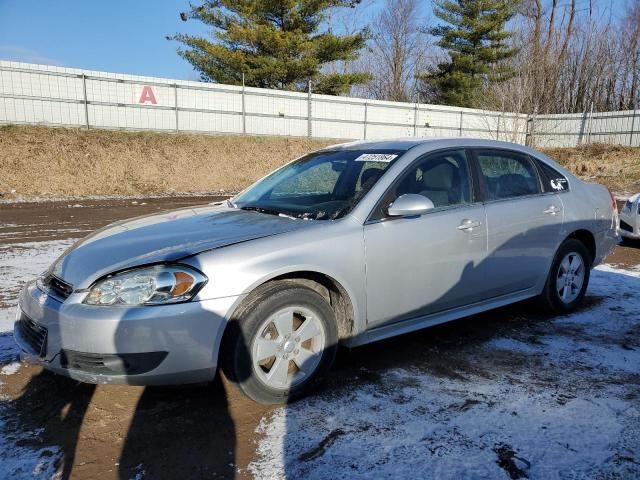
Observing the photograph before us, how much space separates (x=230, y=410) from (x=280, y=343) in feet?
1.55

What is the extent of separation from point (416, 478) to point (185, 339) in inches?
50.8

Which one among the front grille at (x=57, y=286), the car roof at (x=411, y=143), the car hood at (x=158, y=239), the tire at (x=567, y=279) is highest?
the car roof at (x=411, y=143)

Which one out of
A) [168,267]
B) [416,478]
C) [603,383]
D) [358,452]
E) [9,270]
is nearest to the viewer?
[416,478]

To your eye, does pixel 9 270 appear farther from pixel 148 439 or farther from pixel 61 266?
pixel 148 439

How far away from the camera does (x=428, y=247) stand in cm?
354

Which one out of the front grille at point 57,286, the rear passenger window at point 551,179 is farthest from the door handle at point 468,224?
the front grille at point 57,286

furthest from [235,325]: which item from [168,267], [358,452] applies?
[358,452]

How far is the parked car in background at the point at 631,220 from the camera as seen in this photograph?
7.72 m

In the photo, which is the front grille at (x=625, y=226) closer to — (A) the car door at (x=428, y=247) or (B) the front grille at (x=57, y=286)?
(A) the car door at (x=428, y=247)

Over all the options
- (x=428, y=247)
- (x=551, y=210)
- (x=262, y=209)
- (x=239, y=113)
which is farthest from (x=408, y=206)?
(x=239, y=113)

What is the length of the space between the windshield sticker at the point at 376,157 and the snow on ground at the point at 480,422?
1.47 m

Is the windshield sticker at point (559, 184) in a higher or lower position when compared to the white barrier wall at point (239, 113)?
lower

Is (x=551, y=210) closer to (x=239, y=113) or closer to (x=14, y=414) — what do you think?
(x=14, y=414)

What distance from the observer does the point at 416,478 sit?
7.73ft
